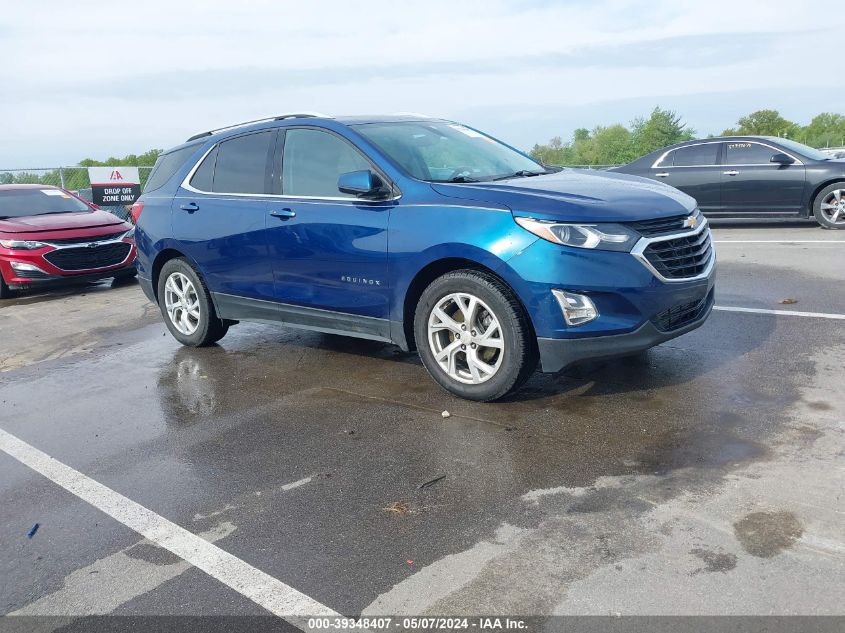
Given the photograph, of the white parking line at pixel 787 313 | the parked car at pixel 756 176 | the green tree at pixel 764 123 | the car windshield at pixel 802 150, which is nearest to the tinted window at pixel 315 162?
the white parking line at pixel 787 313

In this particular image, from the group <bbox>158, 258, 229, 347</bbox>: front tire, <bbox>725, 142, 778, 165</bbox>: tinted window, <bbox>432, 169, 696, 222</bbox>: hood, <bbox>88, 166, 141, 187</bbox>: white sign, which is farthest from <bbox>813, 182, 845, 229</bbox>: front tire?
<bbox>88, 166, 141, 187</bbox>: white sign

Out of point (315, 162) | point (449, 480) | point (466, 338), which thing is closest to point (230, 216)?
point (315, 162)

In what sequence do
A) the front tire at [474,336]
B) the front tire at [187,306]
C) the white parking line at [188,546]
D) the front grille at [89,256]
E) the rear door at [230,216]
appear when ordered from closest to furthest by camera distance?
1. the white parking line at [188,546]
2. the front tire at [474,336]
3. the rear door at [230,216]
4. the front tire at [187,306]
5. the front grille at [89,256]

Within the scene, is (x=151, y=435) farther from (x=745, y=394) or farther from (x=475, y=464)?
(x=745, y=394)

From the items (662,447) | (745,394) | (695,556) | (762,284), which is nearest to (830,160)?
(762,284)

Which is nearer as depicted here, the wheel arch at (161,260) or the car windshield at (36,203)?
the wheel arch at (161,260)

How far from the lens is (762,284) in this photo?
830 cm

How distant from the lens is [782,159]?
42.3ft

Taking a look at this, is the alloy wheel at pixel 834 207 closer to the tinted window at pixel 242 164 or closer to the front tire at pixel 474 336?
the front tire at pixel 474 336

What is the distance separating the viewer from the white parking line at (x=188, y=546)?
2.95 m

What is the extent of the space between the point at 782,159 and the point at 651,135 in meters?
74.8

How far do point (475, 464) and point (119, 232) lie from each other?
9.09m

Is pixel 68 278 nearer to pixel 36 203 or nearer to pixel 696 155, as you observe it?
pixel 36 203

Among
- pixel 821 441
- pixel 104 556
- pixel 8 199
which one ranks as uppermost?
pixel 8 199
